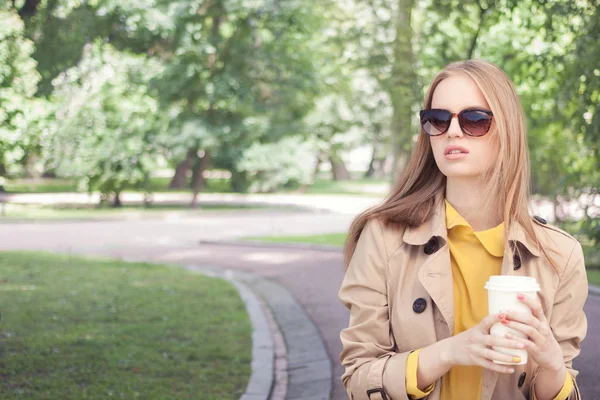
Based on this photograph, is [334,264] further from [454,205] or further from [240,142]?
[240,142]

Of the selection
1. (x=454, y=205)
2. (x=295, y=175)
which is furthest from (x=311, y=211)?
(x=454, y=205)

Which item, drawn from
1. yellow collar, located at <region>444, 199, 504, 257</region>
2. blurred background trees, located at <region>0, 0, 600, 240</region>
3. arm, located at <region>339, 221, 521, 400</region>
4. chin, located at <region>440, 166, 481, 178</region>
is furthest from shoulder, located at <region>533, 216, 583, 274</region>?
blurred background trees, located at <region>0, 0, 600, 240</region>

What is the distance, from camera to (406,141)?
15.1 meters

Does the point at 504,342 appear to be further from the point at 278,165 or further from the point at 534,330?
the point at 278,165

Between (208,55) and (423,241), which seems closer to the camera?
(423,241)

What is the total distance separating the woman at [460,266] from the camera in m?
2.09

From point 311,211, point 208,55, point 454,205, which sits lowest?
point 311,211

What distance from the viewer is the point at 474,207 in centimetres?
228

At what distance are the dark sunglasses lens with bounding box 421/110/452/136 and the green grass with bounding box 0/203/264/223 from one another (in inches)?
822

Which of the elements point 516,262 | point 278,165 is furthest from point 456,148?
point 278,165

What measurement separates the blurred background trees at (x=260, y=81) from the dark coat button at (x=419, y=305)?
7368mm

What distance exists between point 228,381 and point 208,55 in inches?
799

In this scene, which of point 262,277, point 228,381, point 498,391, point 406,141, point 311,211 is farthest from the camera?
point 311,211

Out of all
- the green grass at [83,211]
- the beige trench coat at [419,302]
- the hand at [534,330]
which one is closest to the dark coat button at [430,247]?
the beige trench coat at [419,302]
